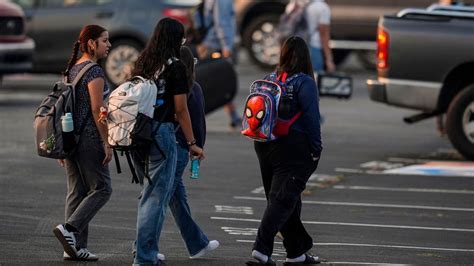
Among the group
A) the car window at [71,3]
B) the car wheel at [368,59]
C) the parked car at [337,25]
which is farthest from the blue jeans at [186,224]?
the car wheel at [368,59]

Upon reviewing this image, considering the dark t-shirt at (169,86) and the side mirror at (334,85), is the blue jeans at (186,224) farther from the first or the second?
the side mirror at (334,85)

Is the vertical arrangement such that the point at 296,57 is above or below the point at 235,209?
above

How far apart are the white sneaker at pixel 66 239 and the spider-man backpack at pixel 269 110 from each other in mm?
1274

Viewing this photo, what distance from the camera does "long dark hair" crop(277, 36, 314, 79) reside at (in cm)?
884

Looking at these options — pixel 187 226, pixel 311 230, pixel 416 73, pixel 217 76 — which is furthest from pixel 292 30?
pixel 187 226

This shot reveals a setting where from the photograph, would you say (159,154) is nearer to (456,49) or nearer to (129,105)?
(129,105)

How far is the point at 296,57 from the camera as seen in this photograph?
884cm

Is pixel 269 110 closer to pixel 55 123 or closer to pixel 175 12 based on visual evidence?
pixel 55 123

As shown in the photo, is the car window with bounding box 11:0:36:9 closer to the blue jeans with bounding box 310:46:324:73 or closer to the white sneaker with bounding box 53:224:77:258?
the blue jeans with bounding box 310:46:324:73

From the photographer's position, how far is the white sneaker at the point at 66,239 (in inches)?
350

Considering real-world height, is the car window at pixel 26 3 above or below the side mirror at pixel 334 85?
below

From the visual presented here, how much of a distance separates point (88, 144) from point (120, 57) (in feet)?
40.3

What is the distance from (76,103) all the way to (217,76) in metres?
6.83

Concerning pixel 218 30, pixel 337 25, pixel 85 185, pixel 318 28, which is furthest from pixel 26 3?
pixel 85 185
